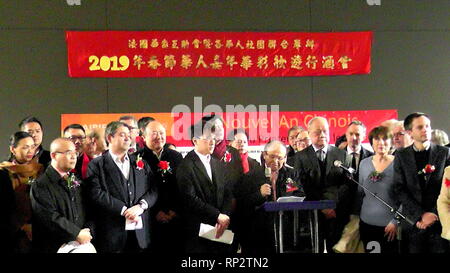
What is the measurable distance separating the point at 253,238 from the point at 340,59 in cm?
333

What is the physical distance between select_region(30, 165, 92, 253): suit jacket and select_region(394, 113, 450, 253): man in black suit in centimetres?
241

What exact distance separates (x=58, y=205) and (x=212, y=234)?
1.15 m

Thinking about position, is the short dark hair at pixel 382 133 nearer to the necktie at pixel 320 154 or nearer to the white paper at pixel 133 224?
the necktie at pixel 320 154

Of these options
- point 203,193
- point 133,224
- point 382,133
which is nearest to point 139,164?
point 133,224

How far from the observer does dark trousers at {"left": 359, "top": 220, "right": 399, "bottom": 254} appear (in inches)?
196

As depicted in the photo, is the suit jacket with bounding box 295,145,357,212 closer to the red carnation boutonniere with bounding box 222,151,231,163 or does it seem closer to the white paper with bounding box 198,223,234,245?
the red carnation boutonniere with bounding box 222,151,231,163

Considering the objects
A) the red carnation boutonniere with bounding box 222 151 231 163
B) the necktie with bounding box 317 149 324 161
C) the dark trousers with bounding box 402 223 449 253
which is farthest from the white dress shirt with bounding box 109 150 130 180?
the dark trousers with bounding box 402 223 449 253

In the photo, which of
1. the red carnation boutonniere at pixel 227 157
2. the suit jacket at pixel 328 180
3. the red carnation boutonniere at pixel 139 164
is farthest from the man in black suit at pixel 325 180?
the red carnation boutonniere at pixel 139 164

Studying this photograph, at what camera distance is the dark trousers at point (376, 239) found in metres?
4.98

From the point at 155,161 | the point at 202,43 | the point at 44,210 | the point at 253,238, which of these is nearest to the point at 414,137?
the point at 253,238

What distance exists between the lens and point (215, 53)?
7.46m

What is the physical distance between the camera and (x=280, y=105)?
7535 mm

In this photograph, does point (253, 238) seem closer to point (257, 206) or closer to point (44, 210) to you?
point (257, 206)
